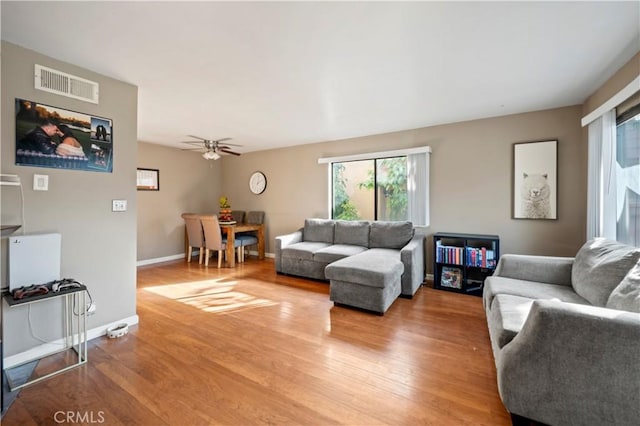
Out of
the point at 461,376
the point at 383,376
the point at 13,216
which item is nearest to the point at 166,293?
the point at 13,216

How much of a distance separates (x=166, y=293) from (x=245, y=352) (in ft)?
6.63

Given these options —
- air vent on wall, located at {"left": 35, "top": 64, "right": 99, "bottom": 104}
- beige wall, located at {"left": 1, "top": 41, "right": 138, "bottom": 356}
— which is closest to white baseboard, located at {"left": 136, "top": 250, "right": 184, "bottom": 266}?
beige wall, located at {"left": 1, "top": 41, "right": 138, "bottom": 356}

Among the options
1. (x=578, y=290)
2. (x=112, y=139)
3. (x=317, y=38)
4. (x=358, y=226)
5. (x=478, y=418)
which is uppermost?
(x=317, y=38)

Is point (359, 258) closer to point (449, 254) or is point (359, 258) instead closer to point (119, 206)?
point (449, 254)

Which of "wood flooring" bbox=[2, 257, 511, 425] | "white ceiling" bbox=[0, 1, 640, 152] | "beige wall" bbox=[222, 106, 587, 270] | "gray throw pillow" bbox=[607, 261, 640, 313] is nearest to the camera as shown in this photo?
"gray throw pillow" bbox=[607, 261, 640, 313]

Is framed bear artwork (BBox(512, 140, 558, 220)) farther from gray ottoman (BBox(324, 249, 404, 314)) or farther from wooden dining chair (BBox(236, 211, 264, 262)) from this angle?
wooden dining chair (BBox(236, 211, 264, 262))

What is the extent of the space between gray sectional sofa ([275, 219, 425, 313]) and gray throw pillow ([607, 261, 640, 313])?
65.0 inches

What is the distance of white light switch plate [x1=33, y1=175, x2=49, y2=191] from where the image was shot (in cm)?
204

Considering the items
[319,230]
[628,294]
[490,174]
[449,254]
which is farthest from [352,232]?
[628,294]

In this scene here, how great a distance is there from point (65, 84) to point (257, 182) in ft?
12.7

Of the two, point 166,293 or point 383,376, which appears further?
point 166,293

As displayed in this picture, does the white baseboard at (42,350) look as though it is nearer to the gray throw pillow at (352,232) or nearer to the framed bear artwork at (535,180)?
the gray throw pillow at (352,232)

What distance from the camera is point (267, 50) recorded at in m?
2.06

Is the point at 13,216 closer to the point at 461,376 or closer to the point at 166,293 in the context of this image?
the point at 166,293
